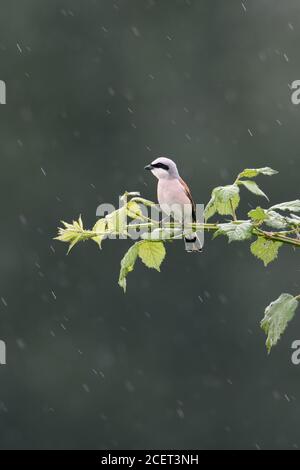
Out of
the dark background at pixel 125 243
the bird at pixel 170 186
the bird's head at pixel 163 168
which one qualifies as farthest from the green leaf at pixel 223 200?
the dark background at pixel 125 243

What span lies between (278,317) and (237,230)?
0.58ft

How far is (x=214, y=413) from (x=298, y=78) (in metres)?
6.77

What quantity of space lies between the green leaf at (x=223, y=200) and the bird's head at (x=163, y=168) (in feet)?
3.27

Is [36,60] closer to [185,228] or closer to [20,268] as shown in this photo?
[20,268]

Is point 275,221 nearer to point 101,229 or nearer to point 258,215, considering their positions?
point 258,215

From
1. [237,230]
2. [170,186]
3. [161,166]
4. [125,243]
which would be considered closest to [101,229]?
[237,230]

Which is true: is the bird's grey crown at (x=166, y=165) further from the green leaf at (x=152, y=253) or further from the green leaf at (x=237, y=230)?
the green leaf at (x=237, y=230)

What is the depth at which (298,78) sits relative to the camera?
20.7m

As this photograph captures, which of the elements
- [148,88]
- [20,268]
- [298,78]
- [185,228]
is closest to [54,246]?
[20,268]

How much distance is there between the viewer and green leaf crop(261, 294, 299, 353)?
180cm

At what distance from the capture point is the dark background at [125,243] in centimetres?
2069

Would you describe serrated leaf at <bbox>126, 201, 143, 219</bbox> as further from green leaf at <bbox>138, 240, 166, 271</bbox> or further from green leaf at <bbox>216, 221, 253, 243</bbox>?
green leaf at <bbox>216, 221, 253, 243</bbox>

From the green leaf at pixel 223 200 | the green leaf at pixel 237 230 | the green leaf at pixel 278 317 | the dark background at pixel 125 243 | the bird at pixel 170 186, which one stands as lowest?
the green leaf at pixel 278 317

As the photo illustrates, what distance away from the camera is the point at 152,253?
2010 mm
